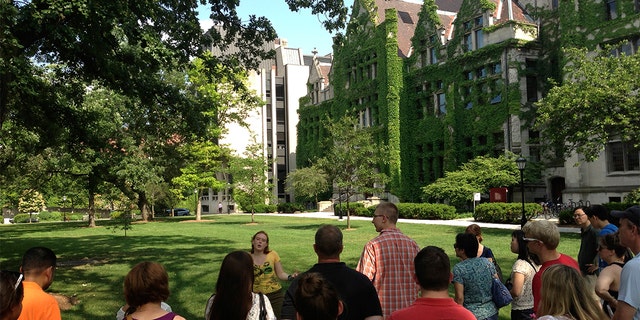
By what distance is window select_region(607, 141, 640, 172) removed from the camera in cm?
3172

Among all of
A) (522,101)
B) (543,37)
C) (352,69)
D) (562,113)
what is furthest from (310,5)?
(352,69)

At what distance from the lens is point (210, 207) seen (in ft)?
249

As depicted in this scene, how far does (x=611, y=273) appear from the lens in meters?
4.46

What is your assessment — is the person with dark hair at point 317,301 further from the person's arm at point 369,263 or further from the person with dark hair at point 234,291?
the person's arm at point 369,263

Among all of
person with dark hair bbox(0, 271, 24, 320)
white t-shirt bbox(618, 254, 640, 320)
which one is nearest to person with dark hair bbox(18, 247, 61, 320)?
person with dark hair bbox(0, 271, 24, 320)

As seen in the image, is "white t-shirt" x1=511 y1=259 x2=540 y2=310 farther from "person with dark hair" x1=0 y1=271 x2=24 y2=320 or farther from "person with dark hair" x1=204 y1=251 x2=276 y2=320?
"person with dark hair" x1=0 y1=271 x2=24 y2=320

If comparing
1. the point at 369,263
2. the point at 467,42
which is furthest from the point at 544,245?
the point at 467,42

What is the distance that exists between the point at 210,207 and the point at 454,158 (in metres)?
43.1

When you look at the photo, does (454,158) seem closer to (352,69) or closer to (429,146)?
(429,146)

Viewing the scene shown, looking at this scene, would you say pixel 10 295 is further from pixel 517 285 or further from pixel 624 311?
pixel 517 285

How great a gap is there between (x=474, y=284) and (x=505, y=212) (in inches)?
1037

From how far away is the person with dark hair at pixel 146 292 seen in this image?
11.7 ft

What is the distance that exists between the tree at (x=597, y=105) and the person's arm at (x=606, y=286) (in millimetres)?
17269

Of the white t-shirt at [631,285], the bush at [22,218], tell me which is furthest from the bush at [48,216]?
the white t-shirt at [631,285]
